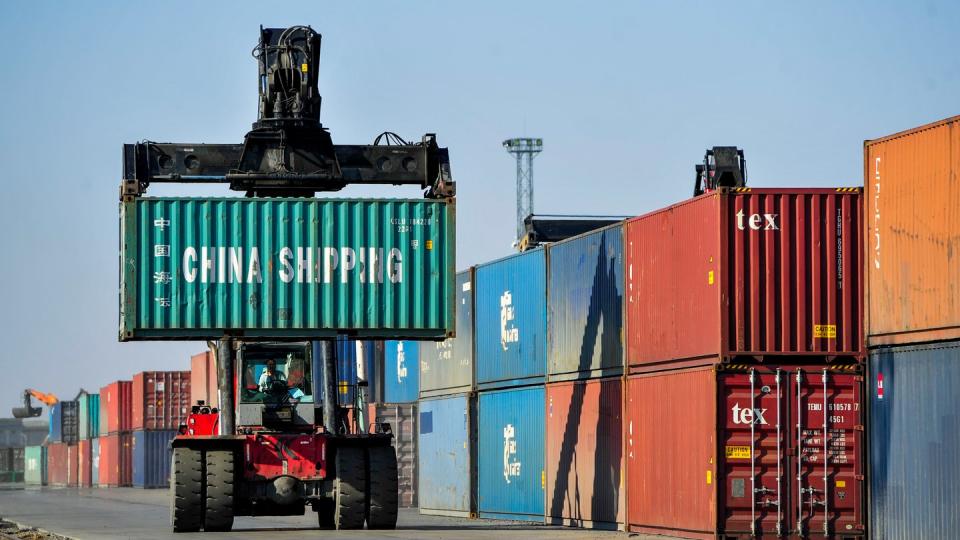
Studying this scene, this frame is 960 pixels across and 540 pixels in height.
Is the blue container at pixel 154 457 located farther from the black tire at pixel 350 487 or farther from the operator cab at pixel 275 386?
the black tire at pixel 350 487

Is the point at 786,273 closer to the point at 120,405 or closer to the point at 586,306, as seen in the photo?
the point at 586,306

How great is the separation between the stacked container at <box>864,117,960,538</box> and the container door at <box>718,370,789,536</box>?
51.8 inches

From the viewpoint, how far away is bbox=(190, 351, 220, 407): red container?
6650 centimetres

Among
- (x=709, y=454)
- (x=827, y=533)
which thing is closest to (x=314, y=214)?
(x=709, y=454)

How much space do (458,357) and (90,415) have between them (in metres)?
58.7

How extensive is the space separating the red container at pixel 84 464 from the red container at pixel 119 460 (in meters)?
7.15

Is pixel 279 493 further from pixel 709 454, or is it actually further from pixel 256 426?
pixel 709 454

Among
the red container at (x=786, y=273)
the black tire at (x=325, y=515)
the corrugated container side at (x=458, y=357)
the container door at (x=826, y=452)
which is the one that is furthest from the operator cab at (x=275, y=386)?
the corrugated container side at (x=458, y=357)

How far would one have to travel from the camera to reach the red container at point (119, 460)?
3150 inches

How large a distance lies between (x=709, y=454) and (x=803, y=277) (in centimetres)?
295

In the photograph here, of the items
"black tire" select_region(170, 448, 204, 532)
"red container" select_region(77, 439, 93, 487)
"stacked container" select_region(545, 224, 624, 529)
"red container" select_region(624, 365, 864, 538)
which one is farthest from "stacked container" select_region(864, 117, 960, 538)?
"red container" select_region(77, 439, 93, 487)

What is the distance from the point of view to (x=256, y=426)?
2762 centimetres

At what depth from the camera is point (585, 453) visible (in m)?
30.0

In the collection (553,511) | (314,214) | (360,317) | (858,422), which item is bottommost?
→ (553,511)
